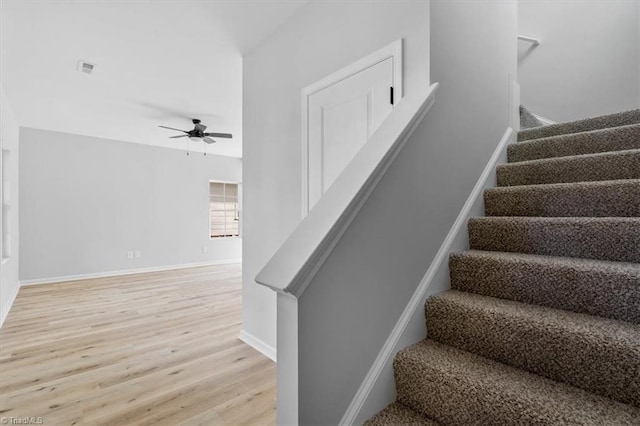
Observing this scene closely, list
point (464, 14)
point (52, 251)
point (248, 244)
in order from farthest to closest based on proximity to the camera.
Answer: point (52, 251), point (248, 244), point (464, 14)

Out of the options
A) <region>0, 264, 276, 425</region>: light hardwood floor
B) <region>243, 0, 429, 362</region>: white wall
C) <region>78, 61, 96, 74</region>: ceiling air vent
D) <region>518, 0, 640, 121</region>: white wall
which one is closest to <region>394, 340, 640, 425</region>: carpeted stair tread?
<region>0, 264, 276, 425</region>: light hardwood floor

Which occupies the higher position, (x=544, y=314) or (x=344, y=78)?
(x=344, y=78)

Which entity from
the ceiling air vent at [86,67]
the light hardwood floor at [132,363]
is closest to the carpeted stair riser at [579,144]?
the light hardwood floor at [132,363]

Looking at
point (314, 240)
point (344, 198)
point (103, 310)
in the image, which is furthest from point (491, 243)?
point (103, 310)

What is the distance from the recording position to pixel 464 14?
6.11 feet

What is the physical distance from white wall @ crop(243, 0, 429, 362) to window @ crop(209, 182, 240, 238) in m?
4.96

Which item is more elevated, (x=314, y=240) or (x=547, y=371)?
(x=314, y=240)

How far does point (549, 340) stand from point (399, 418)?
57 cm

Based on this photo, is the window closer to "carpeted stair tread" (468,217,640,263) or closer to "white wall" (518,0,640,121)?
"white wall" (518,0,640,121)

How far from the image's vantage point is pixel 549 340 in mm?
1075

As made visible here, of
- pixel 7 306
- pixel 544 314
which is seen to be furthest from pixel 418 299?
pixel 7 306

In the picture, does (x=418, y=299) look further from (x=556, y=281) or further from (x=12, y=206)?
(x=12, y=206)

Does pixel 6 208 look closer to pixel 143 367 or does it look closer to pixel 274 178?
pixel 143 367

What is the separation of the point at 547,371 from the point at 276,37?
2.84 meters
